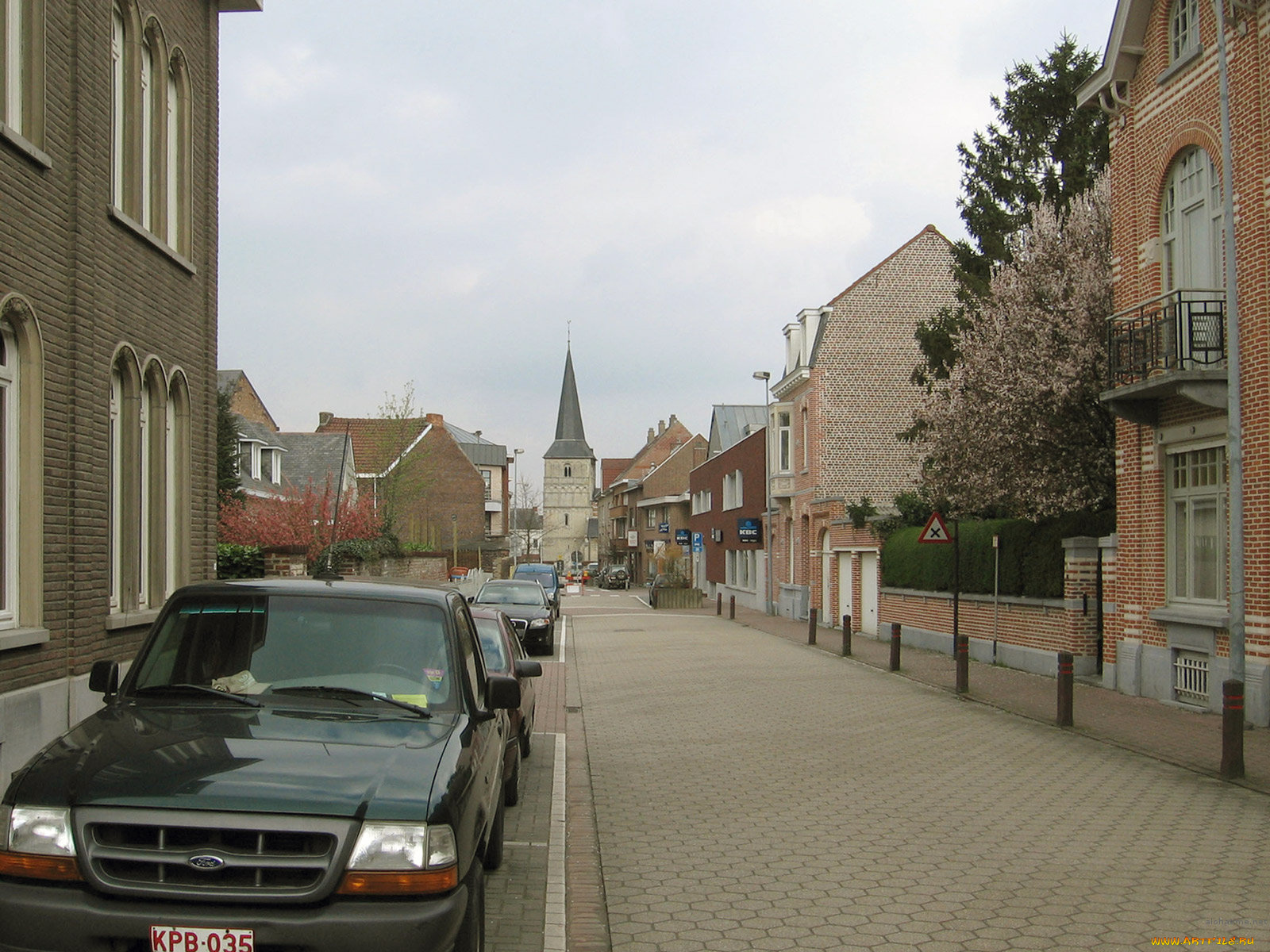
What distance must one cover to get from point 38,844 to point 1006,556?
18.7 metres

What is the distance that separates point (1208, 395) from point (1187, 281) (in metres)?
2.15

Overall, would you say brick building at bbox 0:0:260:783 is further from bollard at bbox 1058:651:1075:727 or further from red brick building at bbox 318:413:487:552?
red brick building at bbox 318:413:487:552

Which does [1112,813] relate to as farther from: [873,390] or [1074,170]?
[873,390]

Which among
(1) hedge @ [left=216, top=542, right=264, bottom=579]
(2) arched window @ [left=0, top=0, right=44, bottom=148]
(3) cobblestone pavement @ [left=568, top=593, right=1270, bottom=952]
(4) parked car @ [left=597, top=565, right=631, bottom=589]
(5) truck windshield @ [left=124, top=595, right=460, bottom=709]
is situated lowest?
(4) parked car @ [left=597, top=565, right=631, bottom=589]

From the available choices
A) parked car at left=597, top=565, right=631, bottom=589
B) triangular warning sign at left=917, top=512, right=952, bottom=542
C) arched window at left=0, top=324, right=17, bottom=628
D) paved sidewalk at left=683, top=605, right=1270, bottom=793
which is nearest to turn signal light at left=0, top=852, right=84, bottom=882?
arched window at left=0, top=324, right=17, bottom=628

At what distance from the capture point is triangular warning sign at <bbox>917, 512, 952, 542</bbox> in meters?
20.1

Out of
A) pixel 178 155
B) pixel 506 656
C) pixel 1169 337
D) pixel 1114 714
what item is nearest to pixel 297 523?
pixel 178 155

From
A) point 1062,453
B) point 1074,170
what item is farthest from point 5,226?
point 1074,170

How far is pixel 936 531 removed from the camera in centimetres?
2022

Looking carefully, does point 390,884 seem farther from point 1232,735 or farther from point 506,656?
point 1232,735

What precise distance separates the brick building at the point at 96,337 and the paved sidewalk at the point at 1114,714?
31.3 ft

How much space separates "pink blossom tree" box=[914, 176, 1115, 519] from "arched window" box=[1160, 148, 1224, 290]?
3.66m

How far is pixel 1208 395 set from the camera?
13.6 m

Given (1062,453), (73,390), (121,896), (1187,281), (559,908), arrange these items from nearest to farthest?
(121,896) < (559,908) < (73,390) < (1187,281) < (1062,453)
